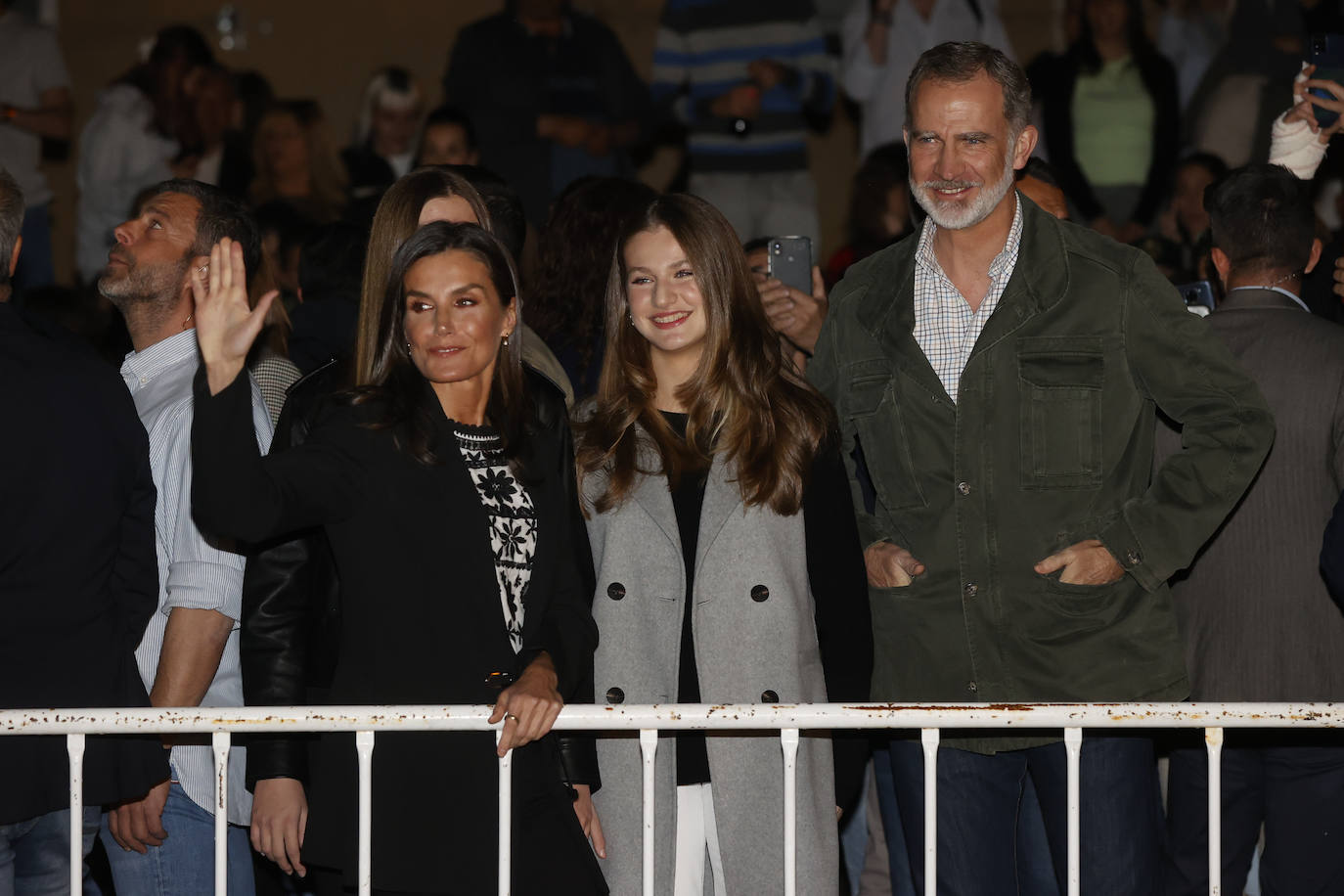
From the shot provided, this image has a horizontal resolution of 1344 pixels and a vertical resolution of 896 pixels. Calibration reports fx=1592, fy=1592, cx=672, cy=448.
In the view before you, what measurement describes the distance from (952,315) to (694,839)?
132cm

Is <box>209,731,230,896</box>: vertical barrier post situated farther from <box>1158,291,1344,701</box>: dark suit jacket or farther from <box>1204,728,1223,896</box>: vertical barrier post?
<box>1158,291,1344,701</box>: dark suit jacket

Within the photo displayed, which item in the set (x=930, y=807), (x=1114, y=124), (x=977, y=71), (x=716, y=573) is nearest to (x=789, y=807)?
(x=930, y=807)

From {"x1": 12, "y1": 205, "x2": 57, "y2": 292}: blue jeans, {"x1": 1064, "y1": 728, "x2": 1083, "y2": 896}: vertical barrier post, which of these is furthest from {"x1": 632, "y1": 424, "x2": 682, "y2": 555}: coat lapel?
{"x1": 12, "y1": 205, "x2": 57, "y2": 292}: blue jeans

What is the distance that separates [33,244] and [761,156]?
3.98m

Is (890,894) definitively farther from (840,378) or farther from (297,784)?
(297,784)

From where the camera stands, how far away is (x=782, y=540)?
3.53 metres

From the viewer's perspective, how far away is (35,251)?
8.70 m

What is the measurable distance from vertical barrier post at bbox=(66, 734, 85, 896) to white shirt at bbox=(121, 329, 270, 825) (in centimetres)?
44

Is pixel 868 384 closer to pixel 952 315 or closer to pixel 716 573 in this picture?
pixel 952 315

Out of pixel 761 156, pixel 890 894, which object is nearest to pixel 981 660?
pixel 890 894

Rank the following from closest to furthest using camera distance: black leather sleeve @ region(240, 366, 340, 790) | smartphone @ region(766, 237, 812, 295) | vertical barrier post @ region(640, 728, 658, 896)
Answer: vertical barrier post @ region(640, 728, 658, 896)
black leather sleeve @ region(240, 366, 340, 790)
smartphone @ region(766, 237, 812, 295)

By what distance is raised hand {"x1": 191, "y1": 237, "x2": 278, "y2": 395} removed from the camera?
2701mm

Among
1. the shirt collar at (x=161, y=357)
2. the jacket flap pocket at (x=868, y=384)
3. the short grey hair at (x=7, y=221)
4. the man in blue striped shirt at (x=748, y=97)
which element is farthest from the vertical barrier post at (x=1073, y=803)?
the man in blue striped shirt at (x=748, y=97)

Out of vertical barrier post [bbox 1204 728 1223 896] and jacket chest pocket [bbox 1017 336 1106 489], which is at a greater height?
jacket chest pocket [bbox 1017 336 1106 489]
